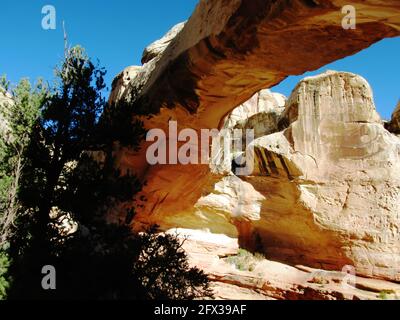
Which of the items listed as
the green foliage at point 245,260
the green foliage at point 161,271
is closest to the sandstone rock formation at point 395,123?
the green foliage at point 245,260

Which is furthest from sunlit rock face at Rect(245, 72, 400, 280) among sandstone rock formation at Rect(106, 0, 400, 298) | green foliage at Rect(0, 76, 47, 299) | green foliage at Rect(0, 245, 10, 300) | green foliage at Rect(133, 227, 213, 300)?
green foliage at Rect(0, 245, 10, 300)

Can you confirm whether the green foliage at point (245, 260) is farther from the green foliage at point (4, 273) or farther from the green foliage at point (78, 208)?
the green foliage at point (4, 273)

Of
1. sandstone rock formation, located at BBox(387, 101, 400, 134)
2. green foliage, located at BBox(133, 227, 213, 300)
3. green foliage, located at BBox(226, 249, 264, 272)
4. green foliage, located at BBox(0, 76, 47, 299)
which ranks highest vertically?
sandstone rock formation, located at BBox(387, 101, 400, 134)

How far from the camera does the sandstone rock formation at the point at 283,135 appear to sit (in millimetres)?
5082

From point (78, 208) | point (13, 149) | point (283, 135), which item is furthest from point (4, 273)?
point (283, 135)

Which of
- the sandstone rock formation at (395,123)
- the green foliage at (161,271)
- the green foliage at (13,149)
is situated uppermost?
the sandstone rock formation at (395,123)

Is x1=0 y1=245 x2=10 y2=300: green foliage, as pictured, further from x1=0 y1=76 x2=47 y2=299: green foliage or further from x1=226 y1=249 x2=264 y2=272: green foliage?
x1=226 y1=249 x2=264 y2=272: green foliage

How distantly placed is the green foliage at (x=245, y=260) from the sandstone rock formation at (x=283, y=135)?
21.2 inches

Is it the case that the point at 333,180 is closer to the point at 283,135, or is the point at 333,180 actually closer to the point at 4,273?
the point at 283,135

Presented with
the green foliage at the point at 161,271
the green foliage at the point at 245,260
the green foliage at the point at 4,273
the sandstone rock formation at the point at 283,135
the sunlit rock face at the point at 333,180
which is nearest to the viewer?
the sandstone rock formation at the point at 283,135

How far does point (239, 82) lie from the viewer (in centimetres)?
679

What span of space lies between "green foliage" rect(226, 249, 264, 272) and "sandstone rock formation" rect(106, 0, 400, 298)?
0.54 meters

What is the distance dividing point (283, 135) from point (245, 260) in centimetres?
600

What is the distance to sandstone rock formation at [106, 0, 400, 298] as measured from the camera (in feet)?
16.7
